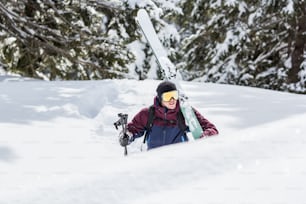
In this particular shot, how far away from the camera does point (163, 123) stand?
4.52 metres

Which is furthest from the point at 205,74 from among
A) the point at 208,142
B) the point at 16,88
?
the point at 208,142

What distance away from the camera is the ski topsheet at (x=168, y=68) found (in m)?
4.58

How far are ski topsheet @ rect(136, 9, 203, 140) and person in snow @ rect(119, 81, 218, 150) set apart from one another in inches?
2.3

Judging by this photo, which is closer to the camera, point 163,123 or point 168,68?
point 163,123

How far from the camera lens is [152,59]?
1402 centimetres

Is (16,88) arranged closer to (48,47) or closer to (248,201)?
(48,47)

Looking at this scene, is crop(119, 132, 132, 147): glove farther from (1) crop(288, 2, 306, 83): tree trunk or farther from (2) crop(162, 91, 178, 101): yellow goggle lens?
(1) crop(288, 2, 306, 83): tree trunk

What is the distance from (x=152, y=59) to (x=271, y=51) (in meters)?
3.45

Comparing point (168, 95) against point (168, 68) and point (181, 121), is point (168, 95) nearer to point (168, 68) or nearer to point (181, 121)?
point (181, 121)

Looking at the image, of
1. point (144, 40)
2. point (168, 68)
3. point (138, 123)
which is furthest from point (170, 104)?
point (144, 40)

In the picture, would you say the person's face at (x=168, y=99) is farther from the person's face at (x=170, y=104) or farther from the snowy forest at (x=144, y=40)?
the snowy forest at (x=144, y=40)

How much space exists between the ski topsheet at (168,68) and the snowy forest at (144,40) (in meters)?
2.07

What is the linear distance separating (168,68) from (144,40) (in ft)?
20.8

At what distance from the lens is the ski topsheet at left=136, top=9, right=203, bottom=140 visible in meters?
4.58
